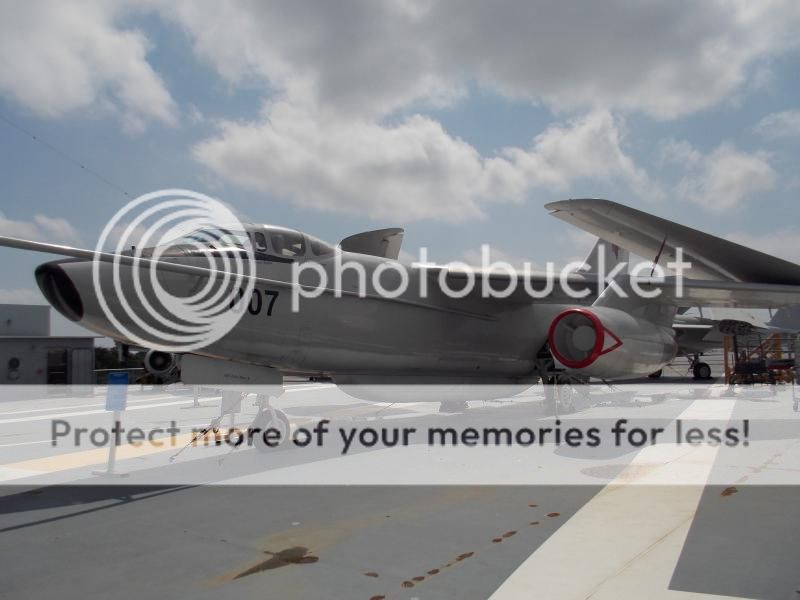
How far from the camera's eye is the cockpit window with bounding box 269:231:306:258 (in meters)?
7.77

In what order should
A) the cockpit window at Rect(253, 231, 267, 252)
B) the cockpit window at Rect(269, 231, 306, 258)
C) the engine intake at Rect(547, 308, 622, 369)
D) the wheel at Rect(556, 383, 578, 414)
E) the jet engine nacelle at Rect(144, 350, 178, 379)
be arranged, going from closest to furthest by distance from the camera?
the cockpit window at Rect(253, 231, 267, 252) < the cockpit window at Rect(269, 231, 306, 258) < the engine intake at Rect(547, 308, 622, 369) < the jet engine nacelle at Rect(144, 350, 178, 379) < the wheel at Rect(556, 383, 578, 414)

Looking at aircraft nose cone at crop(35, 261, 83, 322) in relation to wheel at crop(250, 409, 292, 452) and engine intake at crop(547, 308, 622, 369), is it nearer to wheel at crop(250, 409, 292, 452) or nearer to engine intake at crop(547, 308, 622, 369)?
wheel at crop(250, 409, 292, 452)

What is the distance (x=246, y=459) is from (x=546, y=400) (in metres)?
6.24

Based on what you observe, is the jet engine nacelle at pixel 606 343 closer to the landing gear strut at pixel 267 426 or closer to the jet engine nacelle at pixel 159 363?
the landing gear strut at pixel 267 426

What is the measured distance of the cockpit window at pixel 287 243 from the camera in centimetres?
777

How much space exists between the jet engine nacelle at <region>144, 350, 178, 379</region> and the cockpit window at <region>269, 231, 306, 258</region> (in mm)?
2564

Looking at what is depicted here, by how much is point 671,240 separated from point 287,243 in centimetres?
512

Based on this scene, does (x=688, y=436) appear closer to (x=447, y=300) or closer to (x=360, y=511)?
(x=447, y=300)

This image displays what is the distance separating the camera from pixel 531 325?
36.5ft

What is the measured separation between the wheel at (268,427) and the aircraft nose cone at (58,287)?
8.89ft

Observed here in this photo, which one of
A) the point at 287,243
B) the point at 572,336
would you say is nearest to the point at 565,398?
the point at 572,336

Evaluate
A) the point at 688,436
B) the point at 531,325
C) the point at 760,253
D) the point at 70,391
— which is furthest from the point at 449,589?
the point at 70,391

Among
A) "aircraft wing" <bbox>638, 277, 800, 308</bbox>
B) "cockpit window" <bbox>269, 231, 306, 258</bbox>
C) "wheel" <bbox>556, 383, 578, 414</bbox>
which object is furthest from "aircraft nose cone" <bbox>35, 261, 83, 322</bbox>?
"wheel" <bbox>556, 383, 578, 414</bbox>

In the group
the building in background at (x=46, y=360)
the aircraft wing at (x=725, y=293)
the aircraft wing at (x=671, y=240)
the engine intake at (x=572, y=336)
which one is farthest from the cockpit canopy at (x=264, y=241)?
the building in background at (x=46, y=360)
